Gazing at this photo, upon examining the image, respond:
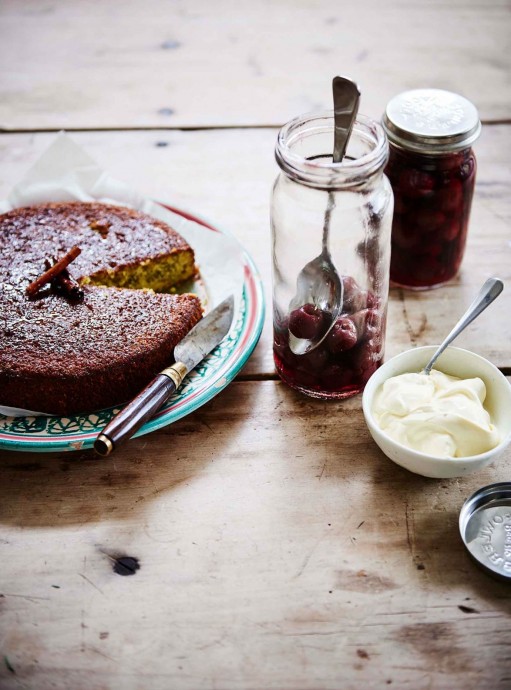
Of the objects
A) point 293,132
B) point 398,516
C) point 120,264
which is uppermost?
point 293,132

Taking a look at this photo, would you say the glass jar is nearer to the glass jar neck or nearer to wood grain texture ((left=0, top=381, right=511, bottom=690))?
the glass jar neck

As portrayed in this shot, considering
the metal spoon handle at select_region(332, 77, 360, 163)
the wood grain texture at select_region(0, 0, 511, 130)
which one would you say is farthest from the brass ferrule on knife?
the wood grain texture at select_region(0, 0, 511, 130)

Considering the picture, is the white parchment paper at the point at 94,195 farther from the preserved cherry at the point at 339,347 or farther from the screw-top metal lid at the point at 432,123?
the screw-top metal lid at the point at 432,123

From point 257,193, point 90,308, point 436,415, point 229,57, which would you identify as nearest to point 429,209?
point 436,415

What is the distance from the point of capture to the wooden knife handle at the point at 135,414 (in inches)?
56.0

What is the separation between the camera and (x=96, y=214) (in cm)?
200

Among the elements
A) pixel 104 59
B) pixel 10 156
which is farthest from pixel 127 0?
pixel 10 156

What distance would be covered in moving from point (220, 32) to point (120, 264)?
150cm

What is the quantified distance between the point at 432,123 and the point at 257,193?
696mm

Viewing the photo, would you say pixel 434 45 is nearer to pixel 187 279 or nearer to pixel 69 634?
pixel 187 279

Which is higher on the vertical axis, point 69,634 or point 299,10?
point 299,10

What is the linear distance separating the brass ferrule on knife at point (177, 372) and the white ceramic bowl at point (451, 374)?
377 mm

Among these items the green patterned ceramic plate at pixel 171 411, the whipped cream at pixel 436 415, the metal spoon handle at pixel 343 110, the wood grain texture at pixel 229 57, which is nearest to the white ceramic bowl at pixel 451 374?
the whipped cream at pixel 436 415

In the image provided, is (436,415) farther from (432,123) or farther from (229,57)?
(229,57)
